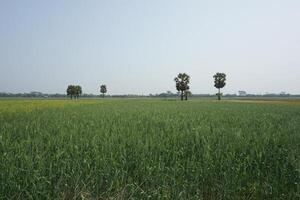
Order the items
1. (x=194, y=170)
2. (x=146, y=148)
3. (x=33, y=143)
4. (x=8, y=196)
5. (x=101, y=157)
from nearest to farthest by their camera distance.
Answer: (x=8, y=196) < (x=194, y=170) < (x=101, y=157) < (x=146, y=148) < (x=33, y=143)

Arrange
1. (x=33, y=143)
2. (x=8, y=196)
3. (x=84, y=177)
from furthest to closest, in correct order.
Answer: (x=33, y=143) → (x=84, y=177) → (x=8, y=196)

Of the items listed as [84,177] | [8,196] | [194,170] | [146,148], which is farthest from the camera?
[146,148]

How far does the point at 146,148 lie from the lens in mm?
8031

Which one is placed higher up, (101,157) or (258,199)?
(101,157)

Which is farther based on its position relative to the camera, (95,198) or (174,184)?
(174,184)

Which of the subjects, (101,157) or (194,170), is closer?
(194,170)

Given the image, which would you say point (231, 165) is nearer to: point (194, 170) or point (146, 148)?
point (194, 170)

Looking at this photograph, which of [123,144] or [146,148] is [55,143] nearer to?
[123,144]

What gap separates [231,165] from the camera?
7.07 metres

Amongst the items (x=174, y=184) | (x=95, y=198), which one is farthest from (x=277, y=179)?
(x=95, y=198)

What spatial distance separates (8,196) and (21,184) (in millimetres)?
404

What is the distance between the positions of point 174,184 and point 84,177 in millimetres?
1668

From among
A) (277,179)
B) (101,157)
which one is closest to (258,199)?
Answer: (277,179)

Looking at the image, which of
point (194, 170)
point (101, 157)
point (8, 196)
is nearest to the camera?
point (8, 196)
